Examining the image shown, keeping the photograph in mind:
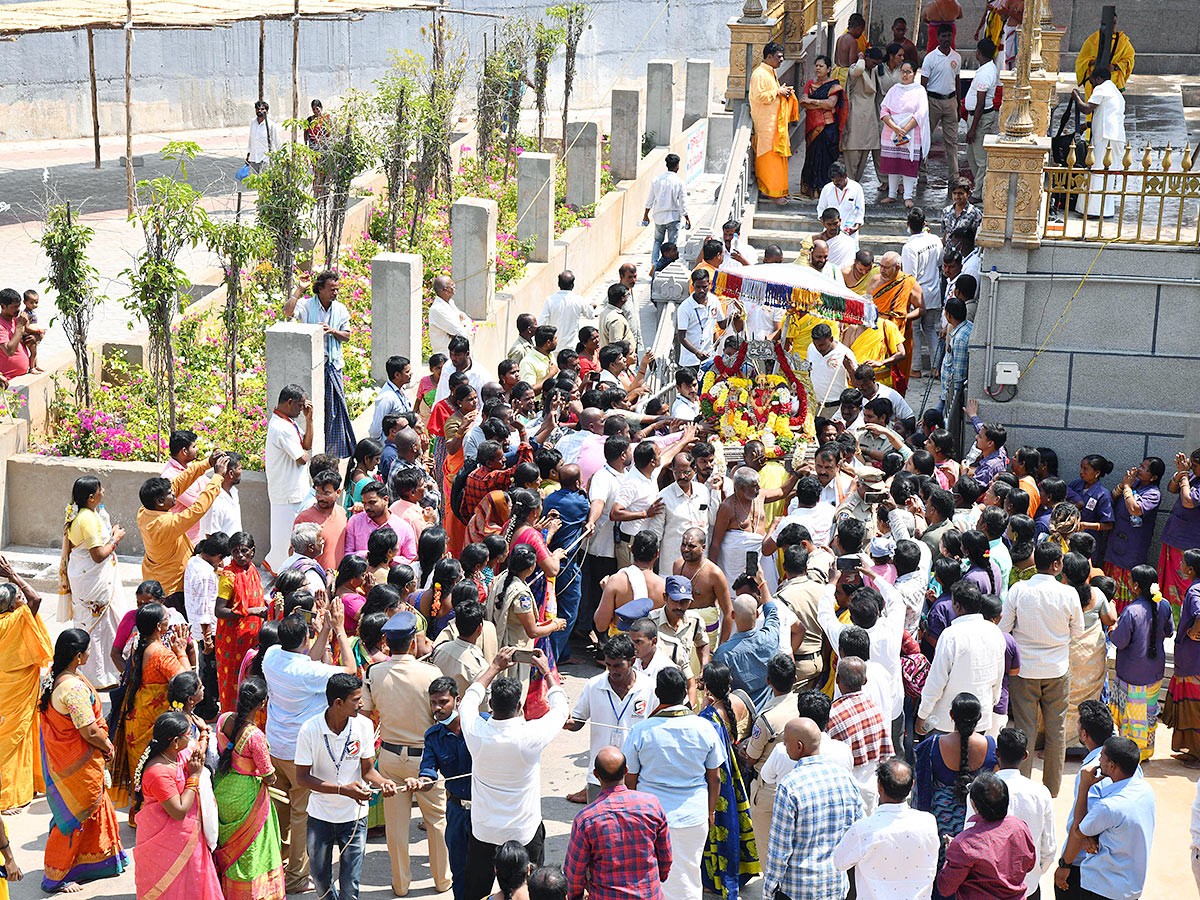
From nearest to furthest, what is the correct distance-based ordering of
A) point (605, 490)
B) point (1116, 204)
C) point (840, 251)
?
point (605, 490), point (1116, 204), point (840, 251)

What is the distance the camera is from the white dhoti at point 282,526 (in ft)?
35.2

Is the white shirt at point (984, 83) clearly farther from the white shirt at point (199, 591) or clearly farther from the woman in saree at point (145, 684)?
the woman in saree at point (145, 684)

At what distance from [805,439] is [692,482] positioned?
1.94 m

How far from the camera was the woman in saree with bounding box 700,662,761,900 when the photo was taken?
722cm

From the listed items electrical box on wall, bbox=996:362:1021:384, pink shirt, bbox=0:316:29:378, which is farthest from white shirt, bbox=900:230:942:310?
pink shirt, bbox=0:316:29:378

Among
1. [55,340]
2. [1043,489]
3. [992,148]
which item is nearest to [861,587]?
[1043,489]

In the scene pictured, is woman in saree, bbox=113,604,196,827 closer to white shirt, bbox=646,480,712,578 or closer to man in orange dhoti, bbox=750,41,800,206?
white shirt, bbox=646,480,712,578

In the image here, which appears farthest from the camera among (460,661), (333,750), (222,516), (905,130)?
(905,130)

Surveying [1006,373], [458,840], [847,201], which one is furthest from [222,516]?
[847,201]

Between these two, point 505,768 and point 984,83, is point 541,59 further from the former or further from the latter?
point 505,768

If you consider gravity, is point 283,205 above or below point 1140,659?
above

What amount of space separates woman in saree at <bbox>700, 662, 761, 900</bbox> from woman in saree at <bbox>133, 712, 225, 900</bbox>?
7.91 feet

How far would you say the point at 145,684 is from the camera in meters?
7.99

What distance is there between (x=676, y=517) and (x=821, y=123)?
27.8ft
